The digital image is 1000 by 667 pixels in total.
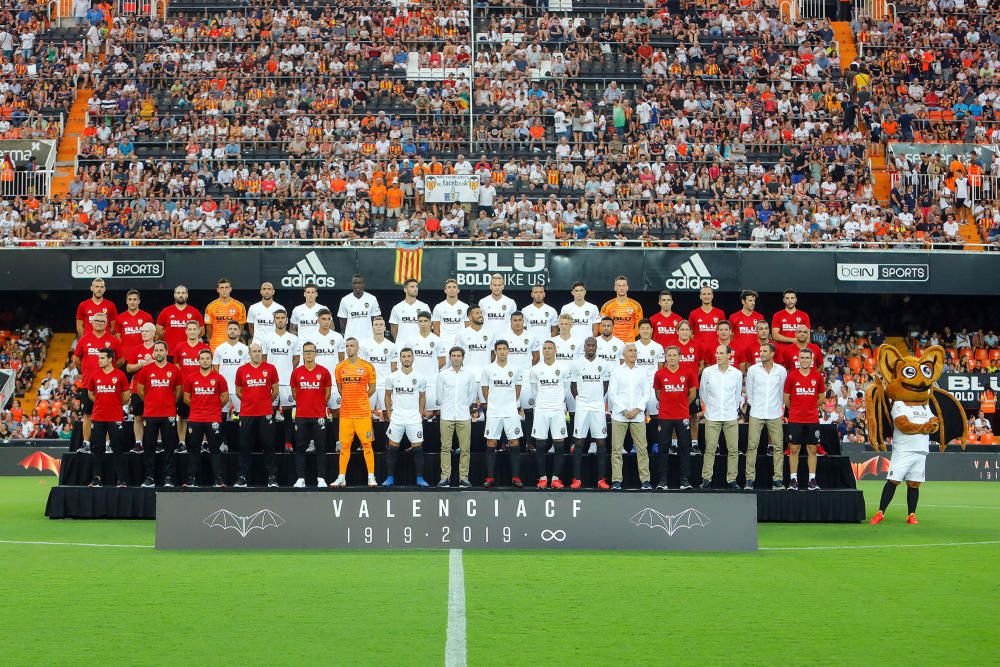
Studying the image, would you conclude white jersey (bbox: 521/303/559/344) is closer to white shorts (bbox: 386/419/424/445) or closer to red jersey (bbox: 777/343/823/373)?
white shorts (bbox: 386/419/424/445)

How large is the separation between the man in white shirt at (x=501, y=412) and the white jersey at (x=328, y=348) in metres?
2.37

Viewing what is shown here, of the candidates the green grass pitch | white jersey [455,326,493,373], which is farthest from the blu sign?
white jersey [455,326,493,373]

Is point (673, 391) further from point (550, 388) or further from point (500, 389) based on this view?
point (500, 389)

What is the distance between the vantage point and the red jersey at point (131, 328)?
16.8 metres

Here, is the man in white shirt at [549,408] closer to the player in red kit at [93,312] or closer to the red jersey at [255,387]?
the red jersey at [255,387]

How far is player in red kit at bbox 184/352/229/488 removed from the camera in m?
15.6

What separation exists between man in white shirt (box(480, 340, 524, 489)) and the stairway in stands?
785 inches

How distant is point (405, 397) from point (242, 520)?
136 inches

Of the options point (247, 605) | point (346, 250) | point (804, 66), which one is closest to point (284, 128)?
point (346, 250)

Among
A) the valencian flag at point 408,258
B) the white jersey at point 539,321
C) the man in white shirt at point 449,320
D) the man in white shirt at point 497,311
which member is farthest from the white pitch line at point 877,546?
the valencian flag at point 408,258

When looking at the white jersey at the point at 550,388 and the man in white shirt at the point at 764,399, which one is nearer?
the white jersey at the point at 550,388

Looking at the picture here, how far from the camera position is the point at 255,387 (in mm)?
15516

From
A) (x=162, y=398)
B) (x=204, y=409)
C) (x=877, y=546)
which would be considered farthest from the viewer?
(x=162, y=398)

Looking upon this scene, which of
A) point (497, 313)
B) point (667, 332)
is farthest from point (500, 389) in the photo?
point (667, 332)
